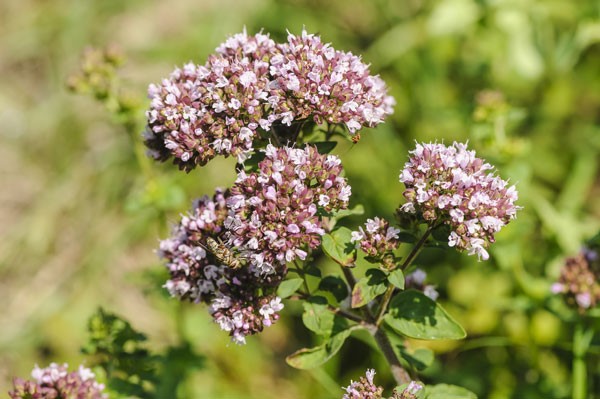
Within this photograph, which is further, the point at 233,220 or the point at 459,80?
the point at 459,80

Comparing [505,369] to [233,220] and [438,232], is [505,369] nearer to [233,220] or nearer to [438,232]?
[438,232]

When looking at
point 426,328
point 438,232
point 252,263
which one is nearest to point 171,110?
point 252,263

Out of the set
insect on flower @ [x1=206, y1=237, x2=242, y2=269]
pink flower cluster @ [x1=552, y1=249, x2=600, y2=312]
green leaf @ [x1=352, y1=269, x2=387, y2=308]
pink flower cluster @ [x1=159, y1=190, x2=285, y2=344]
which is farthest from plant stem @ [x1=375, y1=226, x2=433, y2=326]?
pink flower cluster @ [x1=552, y1=249, x2=600, y2=312]

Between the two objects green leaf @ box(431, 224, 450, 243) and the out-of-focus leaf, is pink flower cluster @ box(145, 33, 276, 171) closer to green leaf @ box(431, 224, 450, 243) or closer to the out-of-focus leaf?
green leaf @ box(431, 224, 450, 243)

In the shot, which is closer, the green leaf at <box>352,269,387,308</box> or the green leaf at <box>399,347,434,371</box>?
the green leaf at <box>352,269,387,308</box>

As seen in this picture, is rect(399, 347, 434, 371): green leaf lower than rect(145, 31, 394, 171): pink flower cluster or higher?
lower

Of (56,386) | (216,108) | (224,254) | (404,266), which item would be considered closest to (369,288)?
(404,266)

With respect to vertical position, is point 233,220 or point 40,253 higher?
point 40,253
